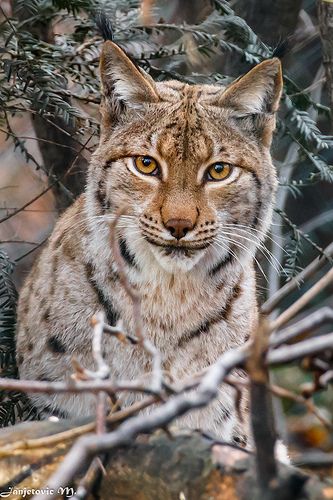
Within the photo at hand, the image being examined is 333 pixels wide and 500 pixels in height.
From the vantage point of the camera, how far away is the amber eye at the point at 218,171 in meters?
3.99

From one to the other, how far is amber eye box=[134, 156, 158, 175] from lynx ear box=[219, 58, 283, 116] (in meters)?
0.47

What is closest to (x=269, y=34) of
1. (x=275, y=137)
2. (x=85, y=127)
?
(x=275, y=137)

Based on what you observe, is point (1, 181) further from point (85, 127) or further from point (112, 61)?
point (112, 61)

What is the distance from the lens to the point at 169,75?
512cm

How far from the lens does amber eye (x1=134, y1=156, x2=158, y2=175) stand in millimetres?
3988

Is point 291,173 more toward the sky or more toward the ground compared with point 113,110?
more toward the ground

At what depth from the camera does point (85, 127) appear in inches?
187

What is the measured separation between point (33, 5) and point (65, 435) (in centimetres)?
314

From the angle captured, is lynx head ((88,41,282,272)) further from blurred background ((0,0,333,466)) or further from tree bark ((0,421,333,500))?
tree bark ((0,421,333,500))

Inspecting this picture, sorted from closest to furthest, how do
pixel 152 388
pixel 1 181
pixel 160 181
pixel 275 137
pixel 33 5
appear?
pixel 152 388, pixel 160 181, pixel 33 5, pixel 275 137, pixel 1 181

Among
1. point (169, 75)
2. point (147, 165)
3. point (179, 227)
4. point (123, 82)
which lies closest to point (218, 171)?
point (147, 165)

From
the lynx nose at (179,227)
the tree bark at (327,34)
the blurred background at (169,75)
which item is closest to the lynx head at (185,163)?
the lynx nose at (179,227)

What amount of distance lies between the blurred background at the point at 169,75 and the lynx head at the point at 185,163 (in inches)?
10.3

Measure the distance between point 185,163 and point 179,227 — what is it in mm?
346
